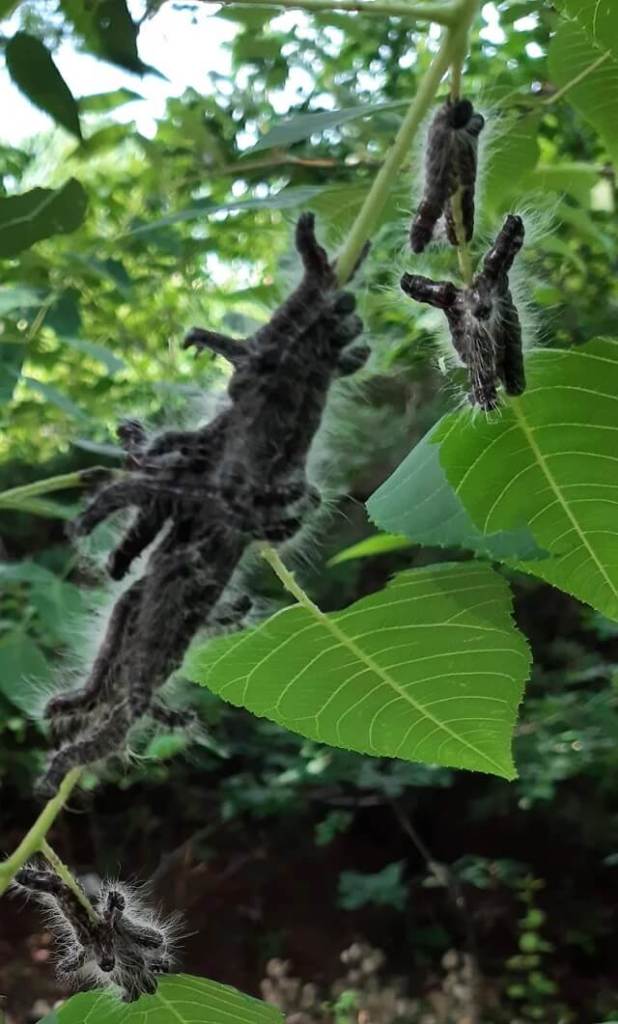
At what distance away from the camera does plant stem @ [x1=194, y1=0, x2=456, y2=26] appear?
1.40ft

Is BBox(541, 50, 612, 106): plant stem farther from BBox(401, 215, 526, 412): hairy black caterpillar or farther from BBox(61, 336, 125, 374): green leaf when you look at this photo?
BBox(61, 336, 125, 374): green leaf

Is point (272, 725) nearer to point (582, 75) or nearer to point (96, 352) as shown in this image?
point (96, 352)

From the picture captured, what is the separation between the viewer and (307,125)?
63 cm

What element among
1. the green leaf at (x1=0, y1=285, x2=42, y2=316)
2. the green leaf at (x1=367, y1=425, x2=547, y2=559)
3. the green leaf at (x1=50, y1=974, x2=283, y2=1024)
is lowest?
the green leaf at (x1=50, y1=974, x2=283, y2=1024)

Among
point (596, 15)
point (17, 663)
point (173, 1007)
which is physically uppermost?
point (596, 15)

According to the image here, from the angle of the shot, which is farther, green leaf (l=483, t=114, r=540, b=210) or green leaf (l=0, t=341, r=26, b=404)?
green leaf (l=0, t=341, r=26, b=404)

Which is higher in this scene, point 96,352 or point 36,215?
point 36,215

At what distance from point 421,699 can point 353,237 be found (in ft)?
0.71

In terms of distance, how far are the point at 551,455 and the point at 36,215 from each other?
452 mm

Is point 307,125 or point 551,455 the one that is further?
point 307,125

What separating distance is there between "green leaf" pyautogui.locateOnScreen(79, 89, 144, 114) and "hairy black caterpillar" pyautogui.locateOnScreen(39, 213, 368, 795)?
2.97ft

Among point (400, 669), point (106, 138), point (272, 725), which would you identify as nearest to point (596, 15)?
point (400, 669)

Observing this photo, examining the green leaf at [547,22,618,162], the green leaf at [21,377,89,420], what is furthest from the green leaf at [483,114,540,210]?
the green leaf at [21,377,89,420]

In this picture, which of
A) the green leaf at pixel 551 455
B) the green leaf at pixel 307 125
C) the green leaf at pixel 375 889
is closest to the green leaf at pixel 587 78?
the green leaf at pixel 307 125
